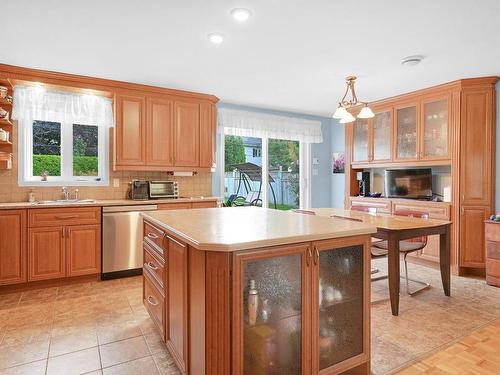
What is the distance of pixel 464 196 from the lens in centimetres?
382

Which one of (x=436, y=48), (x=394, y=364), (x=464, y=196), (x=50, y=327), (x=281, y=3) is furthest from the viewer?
(x=464, y=196)

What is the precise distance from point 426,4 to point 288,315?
2.29 m

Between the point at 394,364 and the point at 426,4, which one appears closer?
the point at 394,364

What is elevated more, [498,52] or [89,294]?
[498,52]

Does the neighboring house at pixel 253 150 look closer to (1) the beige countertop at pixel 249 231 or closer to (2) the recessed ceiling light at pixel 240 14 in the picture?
(2) the recessed ceiling light at pixel 240 14

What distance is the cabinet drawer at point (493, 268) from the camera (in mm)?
3369

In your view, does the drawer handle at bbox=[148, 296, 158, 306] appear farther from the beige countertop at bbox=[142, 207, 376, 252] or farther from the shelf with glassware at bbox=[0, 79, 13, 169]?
the shelf with glassware at bbox=[0, 79, 13, 169]

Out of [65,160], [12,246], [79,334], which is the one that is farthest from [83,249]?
[79,334]

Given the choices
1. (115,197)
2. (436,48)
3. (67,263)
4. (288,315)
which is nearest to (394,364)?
(288,315)

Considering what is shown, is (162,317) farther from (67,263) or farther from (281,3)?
(281,3)

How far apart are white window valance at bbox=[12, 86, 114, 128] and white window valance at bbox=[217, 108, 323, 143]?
1.62 meters

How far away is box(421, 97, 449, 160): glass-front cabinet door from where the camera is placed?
158 inches

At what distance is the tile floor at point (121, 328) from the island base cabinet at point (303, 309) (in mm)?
432

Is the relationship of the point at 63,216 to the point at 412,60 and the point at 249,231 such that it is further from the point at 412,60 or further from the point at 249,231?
the point at 412,60
